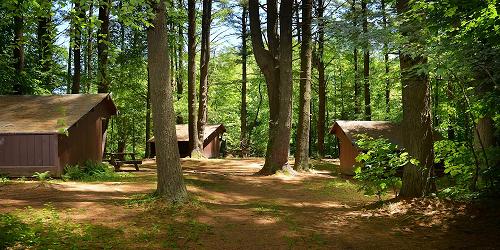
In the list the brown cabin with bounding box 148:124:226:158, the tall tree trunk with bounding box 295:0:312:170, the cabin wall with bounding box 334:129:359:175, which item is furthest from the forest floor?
the brown cabin with bounding box 148:124:226:158

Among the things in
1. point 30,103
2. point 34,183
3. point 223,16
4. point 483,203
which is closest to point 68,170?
point 34,183

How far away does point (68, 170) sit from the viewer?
50.2ft

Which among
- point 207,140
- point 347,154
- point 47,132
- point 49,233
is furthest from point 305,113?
point 207,140

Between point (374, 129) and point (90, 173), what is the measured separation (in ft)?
45.6

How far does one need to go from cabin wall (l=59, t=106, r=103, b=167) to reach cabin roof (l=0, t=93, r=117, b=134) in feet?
1.73

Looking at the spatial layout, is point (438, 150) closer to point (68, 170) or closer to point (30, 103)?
point (68, 170)

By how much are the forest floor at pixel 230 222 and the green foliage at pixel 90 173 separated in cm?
335

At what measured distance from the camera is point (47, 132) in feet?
48.2

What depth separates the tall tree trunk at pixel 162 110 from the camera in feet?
31.4

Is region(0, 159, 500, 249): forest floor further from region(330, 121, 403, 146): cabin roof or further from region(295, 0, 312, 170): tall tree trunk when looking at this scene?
region(330, 121, 403, 146): cabin roof

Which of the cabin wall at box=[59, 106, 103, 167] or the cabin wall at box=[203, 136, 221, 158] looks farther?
the cabin wall at box=[203, 136, 221, 158]

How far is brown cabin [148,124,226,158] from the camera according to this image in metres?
32.3

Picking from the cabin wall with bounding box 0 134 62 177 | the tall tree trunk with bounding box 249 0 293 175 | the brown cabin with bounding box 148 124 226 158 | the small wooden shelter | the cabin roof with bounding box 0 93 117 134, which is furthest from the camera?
the brown cabin with bounding box 148 124 226 158

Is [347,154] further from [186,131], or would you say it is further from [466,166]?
[186,131]
